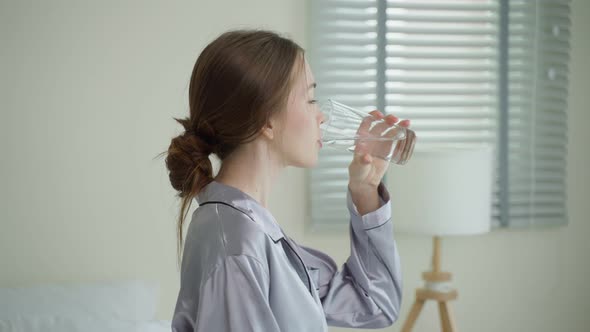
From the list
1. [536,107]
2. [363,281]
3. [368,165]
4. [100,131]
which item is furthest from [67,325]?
[536,107]

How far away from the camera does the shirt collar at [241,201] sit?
113 cm

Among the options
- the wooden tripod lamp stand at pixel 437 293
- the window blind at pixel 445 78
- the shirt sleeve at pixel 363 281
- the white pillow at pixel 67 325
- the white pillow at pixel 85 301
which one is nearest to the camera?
the shirt sleeve at pixel 363 281

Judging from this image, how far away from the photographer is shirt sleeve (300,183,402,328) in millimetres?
1470

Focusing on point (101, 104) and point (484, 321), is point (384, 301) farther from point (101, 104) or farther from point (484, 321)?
point (484, 321)

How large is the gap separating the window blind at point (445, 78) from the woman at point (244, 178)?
1419 millimetres

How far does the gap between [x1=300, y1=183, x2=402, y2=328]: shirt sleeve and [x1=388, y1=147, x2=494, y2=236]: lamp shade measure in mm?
1014

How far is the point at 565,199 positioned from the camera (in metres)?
3.05

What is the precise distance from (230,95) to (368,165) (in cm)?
39

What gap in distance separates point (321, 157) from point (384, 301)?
1.33m

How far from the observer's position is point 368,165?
141 cm

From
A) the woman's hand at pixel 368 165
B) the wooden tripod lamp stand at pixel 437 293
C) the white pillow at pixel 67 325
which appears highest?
the woman's hand at pixel 368 165

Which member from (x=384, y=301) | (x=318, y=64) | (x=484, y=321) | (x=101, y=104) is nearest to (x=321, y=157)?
(x=318, y=64)

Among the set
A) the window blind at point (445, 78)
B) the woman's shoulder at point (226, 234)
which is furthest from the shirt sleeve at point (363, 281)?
the window blind at point (445, 78)

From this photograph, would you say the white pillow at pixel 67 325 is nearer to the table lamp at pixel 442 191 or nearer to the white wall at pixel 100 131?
the white wall at pixel 100 131
